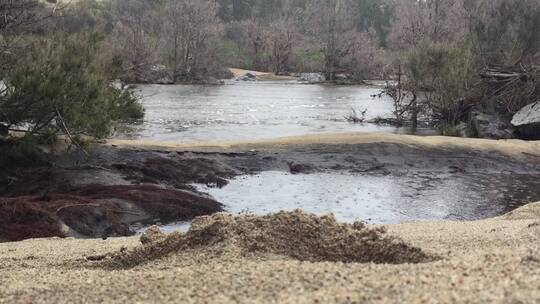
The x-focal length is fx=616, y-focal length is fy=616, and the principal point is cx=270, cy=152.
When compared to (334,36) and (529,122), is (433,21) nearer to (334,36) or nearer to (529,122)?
(334,36)

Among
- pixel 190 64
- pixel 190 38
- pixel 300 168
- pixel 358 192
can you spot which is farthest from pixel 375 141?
pixel 190 38

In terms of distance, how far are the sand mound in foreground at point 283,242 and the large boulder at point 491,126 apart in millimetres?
14325

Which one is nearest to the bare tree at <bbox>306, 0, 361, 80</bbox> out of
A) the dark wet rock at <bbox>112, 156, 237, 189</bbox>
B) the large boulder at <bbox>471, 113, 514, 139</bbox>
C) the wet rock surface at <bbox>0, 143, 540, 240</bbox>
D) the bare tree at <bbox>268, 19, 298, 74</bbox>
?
the bare tree at <bbox>268, 19, 298, 74</bbox>

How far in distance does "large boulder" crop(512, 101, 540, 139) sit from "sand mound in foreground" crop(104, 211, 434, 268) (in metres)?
14.2

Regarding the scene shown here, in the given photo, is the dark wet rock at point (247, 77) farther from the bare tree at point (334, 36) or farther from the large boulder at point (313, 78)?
the bare tree at point (334, 36)

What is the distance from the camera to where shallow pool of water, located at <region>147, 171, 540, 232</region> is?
9555 millimetres

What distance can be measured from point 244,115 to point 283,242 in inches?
761

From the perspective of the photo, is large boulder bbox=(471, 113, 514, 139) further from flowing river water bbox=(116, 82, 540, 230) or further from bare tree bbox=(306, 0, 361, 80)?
bare tree bbox=(306, 0, 361, 80)

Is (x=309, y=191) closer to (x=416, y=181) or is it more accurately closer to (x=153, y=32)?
(x=416, y=181)

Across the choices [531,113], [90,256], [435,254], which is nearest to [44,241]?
[90,256]

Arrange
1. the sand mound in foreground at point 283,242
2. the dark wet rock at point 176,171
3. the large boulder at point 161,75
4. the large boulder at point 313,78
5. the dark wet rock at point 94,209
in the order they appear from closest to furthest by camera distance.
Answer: the sand mound in foreground at point 283,242 < the dark wet rock at point 94,209 < the dark wet rock at point 176,171 < the large boulder at point 161,75 < the large boulder at point 313,78

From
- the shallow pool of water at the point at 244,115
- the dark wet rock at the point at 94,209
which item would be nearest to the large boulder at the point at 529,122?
the shallow pool of water at the point at 244,115

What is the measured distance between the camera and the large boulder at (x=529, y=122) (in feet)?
55.3

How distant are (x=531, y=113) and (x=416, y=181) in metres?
6.96
